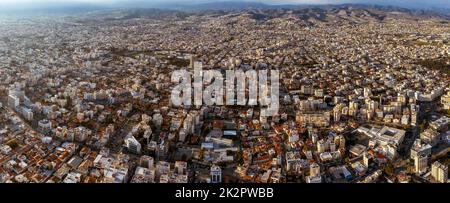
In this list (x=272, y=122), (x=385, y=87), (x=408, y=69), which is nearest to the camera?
(x=272, y=122)

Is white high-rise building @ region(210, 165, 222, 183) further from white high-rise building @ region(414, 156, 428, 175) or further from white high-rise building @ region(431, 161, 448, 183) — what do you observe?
white high-rise building @ region(431, 161, 448, 183)

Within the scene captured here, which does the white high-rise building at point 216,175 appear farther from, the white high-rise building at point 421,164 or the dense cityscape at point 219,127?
the white high-rise building at point 421,164

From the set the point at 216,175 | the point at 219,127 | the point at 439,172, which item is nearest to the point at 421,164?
the point at 439,172

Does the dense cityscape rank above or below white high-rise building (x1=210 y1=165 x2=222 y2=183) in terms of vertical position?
above

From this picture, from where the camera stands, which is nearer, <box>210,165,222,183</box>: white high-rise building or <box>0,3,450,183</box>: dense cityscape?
<box>210,165,222,183</box>: white high-rise building

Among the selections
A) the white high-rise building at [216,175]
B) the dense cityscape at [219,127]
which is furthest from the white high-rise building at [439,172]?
the white high-rise building at [216,175]

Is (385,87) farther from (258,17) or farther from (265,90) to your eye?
(258,17)

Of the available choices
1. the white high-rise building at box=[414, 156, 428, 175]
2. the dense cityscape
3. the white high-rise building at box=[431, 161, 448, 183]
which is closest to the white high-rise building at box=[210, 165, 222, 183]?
the dense cityscape

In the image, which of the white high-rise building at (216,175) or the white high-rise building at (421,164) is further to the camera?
the white high-rise building at (421,164)

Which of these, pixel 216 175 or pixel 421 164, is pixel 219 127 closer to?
pixel 216 175

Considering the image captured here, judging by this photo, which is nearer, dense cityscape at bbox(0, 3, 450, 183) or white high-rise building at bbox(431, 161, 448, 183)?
white high-rise building at bbox(431, 161, 448, 183)
